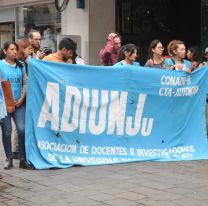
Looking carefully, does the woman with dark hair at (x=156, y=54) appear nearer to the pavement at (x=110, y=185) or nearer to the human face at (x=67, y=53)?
the human face at (x=67, y=53)

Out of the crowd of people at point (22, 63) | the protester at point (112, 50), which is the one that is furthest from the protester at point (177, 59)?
the protester at point (112, 50)

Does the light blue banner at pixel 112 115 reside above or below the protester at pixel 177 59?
below

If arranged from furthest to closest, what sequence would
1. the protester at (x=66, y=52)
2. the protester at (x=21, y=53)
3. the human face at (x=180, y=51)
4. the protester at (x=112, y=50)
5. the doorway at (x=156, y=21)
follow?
1. the doorway at (x=156, y=21)
2. the protester at (x=112, y=50)
3. the human face at (x=180, y=51)
4. the protester at (x=21, y=53)
5. the protester at (x=66, y=52)

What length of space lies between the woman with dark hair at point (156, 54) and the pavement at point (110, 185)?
65.6 inches

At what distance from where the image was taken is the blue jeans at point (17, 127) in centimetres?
712

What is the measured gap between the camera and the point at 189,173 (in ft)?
22.9

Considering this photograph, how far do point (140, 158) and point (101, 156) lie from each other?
609 millimetres

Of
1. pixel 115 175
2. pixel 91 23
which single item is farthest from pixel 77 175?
pixel 91 23

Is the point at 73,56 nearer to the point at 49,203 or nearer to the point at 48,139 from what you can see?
the point at 48,139

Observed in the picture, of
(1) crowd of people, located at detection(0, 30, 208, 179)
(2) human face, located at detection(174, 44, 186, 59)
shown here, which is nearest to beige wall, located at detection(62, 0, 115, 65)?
(1) crowd of people, located at detection(0, 30, 208, 179)

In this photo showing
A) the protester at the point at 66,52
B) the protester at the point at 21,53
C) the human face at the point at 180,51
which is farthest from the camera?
the human face at the point at 180,51

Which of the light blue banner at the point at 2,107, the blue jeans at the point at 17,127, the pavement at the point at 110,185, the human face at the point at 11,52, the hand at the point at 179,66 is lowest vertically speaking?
the pavement at the point at 110,185

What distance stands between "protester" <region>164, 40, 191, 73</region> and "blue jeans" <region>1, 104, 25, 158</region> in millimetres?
2478

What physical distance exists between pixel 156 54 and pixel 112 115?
1423 millimetres
